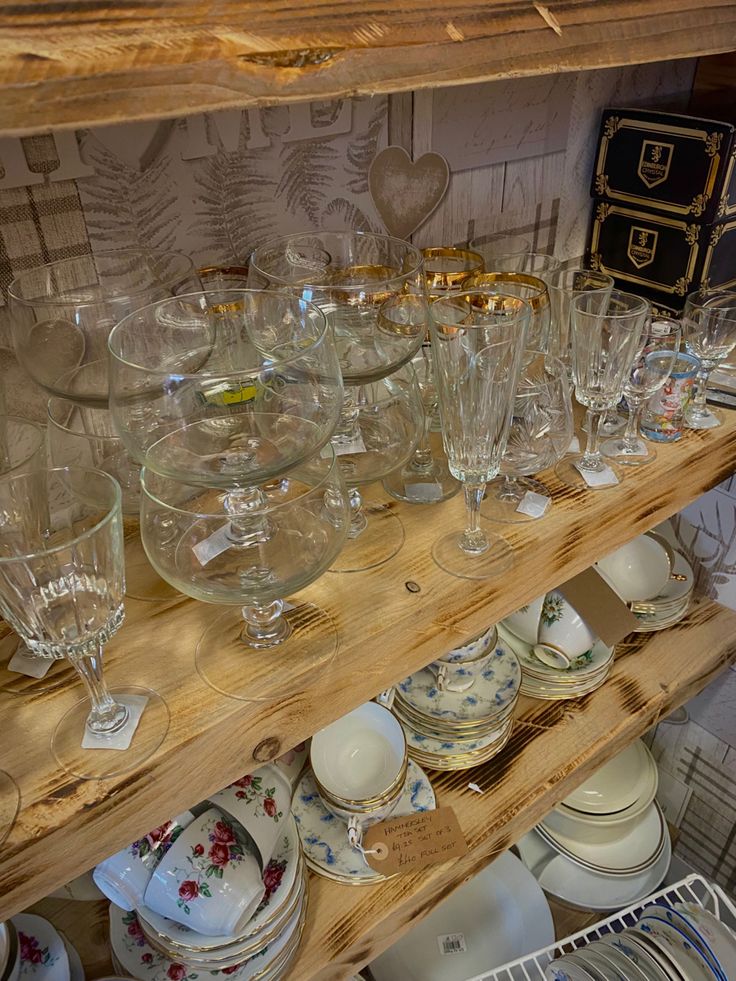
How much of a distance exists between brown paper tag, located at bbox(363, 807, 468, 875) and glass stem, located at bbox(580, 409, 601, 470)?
0.43 metres

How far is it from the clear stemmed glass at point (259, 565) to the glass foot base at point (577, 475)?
0.28m

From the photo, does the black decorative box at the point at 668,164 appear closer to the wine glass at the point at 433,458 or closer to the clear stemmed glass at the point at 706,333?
the clear stemmed glass at the point at 706,333

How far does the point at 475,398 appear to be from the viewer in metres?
0.65

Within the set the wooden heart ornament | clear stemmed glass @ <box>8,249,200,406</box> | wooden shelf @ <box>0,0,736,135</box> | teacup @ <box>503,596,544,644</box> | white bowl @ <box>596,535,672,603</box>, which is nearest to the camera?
wooden shelf @ <box>0,0,736,135</box>

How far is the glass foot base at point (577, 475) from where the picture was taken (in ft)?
2.49

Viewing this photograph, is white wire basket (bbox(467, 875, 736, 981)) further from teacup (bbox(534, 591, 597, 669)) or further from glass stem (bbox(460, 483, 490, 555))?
glass stem (bbox(460, 483, 490, 555))

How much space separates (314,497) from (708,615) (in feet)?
2.71

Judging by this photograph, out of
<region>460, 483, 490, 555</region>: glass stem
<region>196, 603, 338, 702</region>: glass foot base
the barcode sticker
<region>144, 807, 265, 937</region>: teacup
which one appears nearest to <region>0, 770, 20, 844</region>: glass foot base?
<region>196, 603, 338, 702</region>: glass foot base

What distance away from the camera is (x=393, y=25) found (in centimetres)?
39

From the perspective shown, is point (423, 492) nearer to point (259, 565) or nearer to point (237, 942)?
point (259, 565)

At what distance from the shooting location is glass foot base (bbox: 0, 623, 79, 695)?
1.88 ft

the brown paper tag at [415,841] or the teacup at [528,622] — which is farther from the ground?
the teacup at [528,622]

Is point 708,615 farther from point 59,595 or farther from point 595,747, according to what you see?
point 59,595

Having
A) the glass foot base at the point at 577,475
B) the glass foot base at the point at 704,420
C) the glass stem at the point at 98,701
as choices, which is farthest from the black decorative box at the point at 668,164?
the glass stem at the point at 98,701
